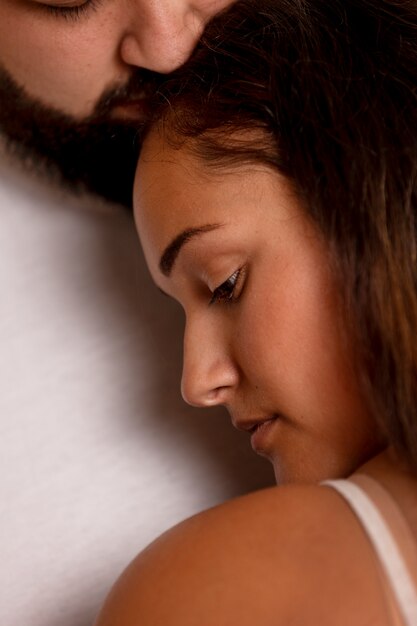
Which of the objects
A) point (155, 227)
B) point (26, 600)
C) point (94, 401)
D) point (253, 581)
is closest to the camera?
point (253, 581)

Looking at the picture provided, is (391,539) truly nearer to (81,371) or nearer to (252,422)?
(252,422)

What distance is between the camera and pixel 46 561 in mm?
1479

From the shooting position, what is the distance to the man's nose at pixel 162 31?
49.1 inches

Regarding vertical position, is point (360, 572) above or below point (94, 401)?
above

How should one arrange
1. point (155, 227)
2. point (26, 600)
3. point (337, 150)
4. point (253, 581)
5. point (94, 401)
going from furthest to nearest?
point (94, 401) → point (26, 600) → point (155, 227) → point (337, 150) → point (253, 581)

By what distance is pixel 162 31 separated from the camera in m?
Result: 1.25

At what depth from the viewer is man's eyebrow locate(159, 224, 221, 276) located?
46.9 inches

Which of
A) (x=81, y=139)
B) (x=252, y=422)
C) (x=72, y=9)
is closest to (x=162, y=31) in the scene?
(x=72, y=9)

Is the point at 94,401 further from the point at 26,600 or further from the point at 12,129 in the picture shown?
the point at 12,129

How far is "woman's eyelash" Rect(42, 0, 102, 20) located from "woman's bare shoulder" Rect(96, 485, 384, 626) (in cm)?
→ 60

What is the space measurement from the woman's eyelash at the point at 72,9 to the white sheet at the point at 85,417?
381 millimetres

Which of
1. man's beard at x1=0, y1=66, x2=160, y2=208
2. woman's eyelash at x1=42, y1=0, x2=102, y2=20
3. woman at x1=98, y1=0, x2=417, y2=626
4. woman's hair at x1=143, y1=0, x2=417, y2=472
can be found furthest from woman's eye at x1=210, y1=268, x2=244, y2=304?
woman's eyelash at x1=42, y1=0, x2=102, y2=20

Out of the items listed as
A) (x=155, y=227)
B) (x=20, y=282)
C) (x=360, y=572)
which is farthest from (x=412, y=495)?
(x=20, y=282)

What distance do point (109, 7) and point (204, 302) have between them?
36cm
